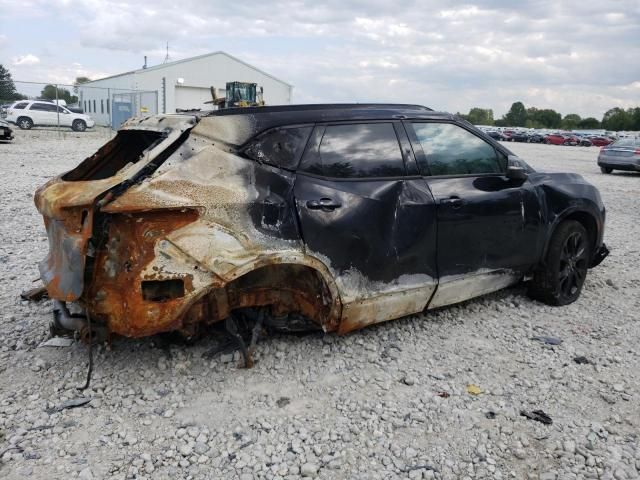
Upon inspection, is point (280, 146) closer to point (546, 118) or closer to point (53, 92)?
point (53, 92)

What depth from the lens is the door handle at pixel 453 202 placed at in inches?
151

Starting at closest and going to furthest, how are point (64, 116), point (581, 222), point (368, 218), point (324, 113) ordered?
1. point (368, 218)
2. point (324, 113)
3. point (581, 222)
4. point (64, 116)

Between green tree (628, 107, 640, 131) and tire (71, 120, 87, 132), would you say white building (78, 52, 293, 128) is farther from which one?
green tree (628, 107, 640, 131)

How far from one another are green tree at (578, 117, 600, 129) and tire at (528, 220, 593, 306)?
9312 centimetres

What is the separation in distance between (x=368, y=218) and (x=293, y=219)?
548 millimetres

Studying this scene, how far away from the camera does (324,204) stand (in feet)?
11.0

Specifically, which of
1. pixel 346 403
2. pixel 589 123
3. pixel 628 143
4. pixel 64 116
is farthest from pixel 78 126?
pixel 589 123

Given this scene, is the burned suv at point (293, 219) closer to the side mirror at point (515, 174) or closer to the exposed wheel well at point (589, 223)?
the side mirror at point (515, 174)

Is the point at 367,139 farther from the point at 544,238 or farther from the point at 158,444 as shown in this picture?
the point at 158,444

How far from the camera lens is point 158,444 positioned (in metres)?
2.74

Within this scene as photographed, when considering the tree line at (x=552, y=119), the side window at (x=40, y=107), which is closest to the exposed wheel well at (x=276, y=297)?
the side window at (x=40, y=107)

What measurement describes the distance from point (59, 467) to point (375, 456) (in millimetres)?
1535

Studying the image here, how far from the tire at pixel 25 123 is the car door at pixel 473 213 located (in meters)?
29.0

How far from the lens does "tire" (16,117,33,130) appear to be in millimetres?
27438
